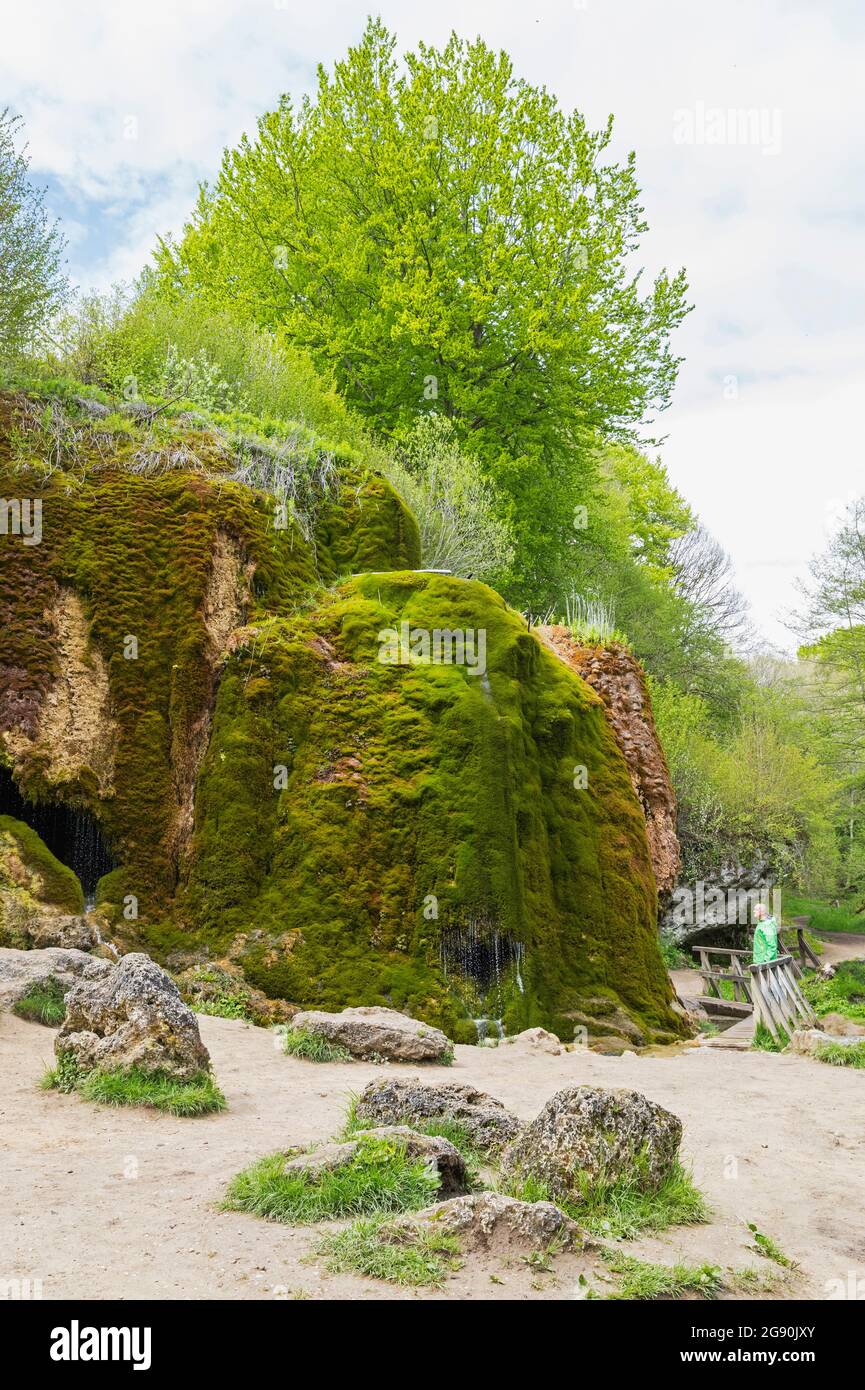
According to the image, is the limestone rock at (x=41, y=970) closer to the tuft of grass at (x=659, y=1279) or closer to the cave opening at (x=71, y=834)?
the cave opening at (x=71, y=834)

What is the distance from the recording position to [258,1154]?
5.29 m

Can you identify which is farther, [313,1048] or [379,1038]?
[379,1038]

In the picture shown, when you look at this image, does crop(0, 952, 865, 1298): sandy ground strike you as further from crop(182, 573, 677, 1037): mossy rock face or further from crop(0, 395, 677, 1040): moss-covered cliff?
crop(0, 395, 677, 1040): moss-covered cliff

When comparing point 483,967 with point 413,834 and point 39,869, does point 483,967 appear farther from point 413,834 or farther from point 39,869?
point 39,869

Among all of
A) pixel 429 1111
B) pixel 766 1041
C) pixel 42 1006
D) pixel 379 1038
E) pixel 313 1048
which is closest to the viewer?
pixel 429 1111

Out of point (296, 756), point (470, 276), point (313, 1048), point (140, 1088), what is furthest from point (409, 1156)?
point (470, 276)

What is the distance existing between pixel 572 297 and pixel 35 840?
53.6 ft

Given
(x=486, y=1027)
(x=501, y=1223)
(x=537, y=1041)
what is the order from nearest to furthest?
1. (x=501, y=1223)
2. (x=537, y=1041)
3. (x=486, y=1027)

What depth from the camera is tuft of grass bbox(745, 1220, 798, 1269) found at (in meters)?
4.44

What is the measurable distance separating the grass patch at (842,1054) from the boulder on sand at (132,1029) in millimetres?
7563

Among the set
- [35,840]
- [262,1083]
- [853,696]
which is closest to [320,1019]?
[262,1083]

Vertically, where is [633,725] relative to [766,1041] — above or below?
above

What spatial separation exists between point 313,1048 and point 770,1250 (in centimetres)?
440
